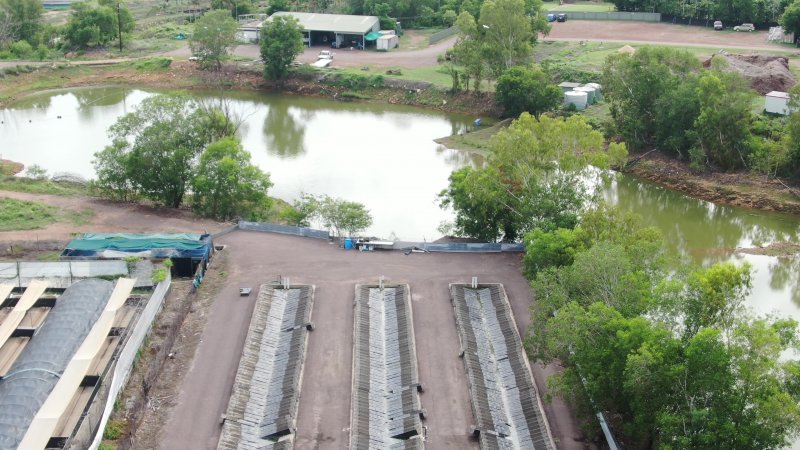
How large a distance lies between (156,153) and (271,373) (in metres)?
17.2

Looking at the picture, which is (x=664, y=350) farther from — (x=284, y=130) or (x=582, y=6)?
(x=582, y=6)

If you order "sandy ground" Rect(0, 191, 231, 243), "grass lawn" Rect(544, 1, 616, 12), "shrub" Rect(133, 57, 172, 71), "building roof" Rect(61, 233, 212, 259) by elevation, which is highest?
"grass lawn" Rect(544, 1, 616, 12)

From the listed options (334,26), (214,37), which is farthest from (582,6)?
(214,37)

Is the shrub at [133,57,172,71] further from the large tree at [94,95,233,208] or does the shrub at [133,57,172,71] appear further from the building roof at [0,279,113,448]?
the building roof at [0,279,113,448]

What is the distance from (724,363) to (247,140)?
4337 cm

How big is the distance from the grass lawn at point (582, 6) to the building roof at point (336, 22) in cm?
2275

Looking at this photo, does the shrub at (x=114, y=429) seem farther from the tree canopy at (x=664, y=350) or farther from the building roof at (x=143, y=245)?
the tree canopy at (x=664, y=350)

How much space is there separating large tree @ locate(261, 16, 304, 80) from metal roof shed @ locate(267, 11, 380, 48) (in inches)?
311

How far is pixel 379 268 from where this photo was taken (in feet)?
121

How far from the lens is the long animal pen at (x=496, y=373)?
26.6 m

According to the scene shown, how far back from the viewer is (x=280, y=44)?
69.6 metres

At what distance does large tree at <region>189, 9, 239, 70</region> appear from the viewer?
7131 cm

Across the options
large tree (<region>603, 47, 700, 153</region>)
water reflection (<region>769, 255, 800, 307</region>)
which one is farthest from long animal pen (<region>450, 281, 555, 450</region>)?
large tree (<region>603, 47, 700, 153</region>)

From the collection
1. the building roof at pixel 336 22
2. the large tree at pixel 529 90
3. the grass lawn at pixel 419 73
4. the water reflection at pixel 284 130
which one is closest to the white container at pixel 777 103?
the large tree at pixel 529 90
